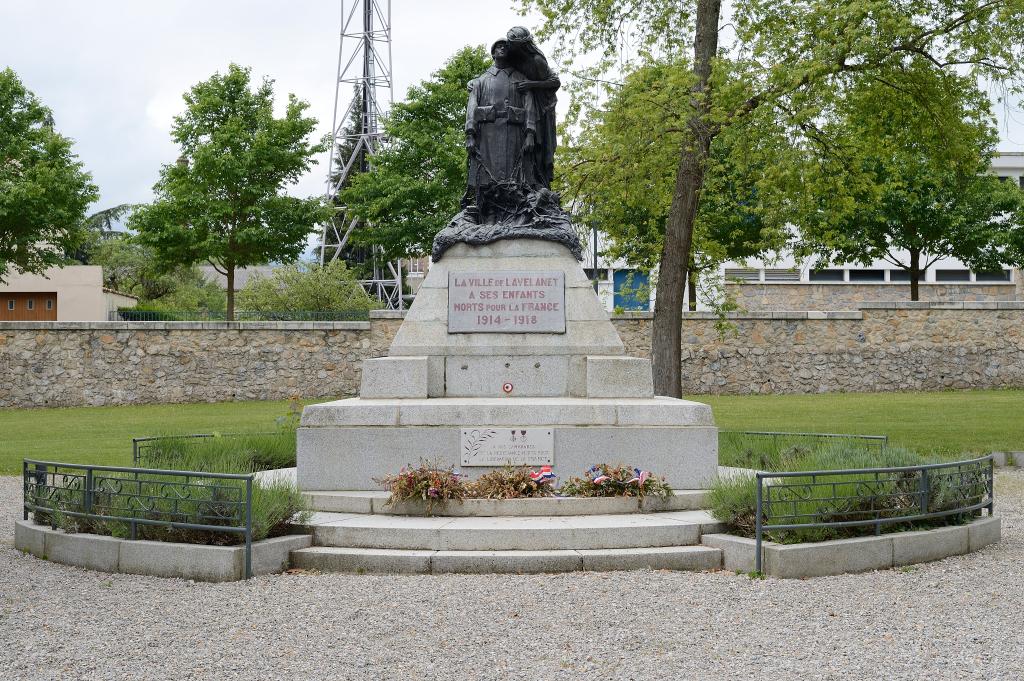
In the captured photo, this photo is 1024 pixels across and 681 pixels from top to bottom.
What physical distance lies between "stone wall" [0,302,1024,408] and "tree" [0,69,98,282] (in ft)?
9.78

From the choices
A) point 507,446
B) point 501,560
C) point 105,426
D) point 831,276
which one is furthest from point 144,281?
point 501,560

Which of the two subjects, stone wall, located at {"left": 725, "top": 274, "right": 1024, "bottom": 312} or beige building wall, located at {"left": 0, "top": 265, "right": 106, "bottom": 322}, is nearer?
beige building wall, located at {"left": 0, "top": 265, "right": 106, "bottom": 322}

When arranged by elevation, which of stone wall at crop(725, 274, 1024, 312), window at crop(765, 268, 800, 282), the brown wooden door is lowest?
the brown wooden door

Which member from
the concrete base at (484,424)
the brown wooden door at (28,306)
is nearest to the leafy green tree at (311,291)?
the brown wooden door at (28,306)

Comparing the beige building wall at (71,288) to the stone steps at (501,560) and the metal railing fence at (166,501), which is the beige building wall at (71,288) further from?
the stone steps at (501,560)

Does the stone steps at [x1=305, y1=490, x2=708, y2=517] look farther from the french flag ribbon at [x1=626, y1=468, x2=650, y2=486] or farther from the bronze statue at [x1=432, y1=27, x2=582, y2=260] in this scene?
the bronze statue at [x1=432, y1=27, x2=582, y2=260]

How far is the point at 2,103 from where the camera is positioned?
28.2 meters

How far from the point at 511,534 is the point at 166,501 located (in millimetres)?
2628

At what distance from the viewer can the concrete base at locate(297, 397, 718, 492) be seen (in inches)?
352

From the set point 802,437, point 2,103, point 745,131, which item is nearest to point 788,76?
point 745,131

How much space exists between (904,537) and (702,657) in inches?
119

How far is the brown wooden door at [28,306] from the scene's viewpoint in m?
42.2

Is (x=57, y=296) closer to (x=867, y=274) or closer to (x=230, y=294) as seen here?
(x=230, y=294)

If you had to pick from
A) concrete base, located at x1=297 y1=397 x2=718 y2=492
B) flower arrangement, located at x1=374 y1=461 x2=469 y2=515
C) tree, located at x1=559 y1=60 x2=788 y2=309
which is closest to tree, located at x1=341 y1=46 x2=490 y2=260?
tree, located at x1=559 y1=60 x2=788 y2=309
